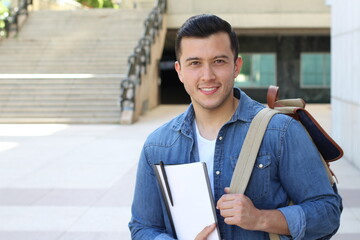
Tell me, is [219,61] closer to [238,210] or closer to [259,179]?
[259,179]

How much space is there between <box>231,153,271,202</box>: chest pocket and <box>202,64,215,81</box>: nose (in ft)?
1.07

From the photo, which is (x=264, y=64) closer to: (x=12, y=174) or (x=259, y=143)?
(x=12, y=174)

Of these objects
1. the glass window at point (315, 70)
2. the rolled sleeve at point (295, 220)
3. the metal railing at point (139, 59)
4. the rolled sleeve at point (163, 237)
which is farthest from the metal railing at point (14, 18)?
the rolled sleeve at point (295, 220)

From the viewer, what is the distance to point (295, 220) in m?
2.06

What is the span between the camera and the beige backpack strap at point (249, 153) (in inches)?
80.9

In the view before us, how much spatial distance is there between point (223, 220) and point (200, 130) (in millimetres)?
349

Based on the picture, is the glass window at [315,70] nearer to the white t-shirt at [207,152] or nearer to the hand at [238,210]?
the white t-shirt at [207,152]

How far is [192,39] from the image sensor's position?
2197 mm

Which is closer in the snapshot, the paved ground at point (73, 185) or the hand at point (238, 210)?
the hand at point (238, 210)

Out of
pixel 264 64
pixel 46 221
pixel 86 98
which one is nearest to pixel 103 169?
pixel 46 221

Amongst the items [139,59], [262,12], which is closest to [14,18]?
[139,59]

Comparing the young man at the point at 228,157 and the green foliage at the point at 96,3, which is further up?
the green foliage at the point at 96,3

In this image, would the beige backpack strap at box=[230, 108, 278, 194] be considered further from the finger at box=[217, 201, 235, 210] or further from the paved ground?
the paved ground

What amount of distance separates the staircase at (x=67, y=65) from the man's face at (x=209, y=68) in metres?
14.4
